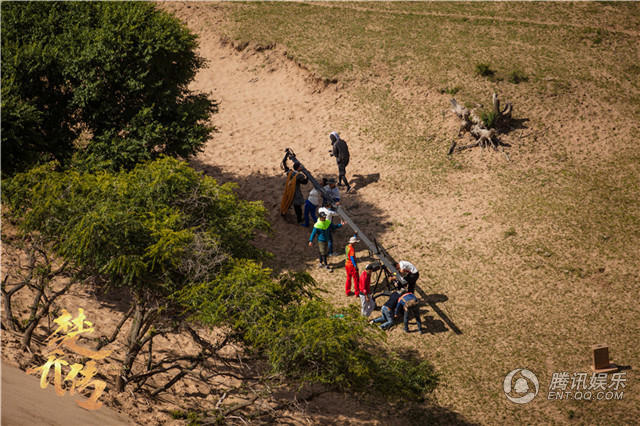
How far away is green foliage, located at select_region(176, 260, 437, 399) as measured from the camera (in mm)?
10133

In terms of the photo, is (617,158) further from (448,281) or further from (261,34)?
(261,34)

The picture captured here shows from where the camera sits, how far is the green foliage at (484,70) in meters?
26.8

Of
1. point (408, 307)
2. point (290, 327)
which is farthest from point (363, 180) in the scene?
point (290, 327)

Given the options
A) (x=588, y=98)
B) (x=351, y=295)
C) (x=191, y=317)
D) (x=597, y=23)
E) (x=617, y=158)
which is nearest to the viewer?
(x=191, y=317)

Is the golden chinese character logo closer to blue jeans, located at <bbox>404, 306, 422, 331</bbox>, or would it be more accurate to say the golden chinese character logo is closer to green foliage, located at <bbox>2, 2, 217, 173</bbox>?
green foliage, located at <bbox>2, 2, 217, 173</bbox>

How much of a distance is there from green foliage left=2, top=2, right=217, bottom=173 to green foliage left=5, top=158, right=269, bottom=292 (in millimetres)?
3951

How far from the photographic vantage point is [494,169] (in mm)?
22859

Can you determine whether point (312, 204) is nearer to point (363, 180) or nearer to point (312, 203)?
point (312, 203)

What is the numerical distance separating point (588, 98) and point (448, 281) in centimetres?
1272

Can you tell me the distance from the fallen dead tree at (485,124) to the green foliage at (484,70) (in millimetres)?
3181

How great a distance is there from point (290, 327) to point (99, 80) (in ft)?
39.5

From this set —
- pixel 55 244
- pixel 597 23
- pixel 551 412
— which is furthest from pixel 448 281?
pixel 597 23

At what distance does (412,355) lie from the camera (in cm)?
1535

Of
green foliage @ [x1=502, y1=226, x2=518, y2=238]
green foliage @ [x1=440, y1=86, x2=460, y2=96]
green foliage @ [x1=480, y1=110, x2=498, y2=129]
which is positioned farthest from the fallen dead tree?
green foliage @ [x1=502, y1=226, x2=518, y2=238]
